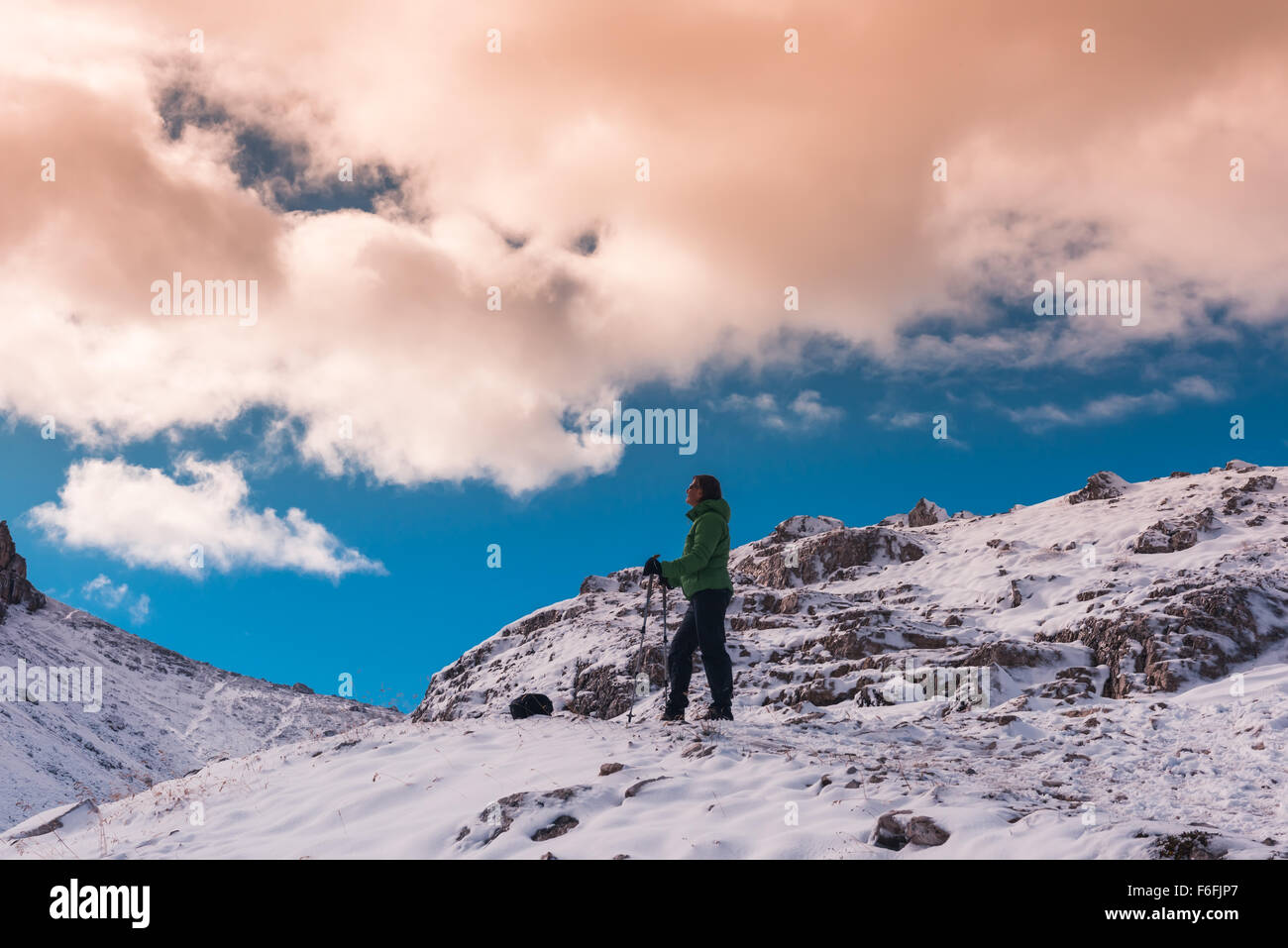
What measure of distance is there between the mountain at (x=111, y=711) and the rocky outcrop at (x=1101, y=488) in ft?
187

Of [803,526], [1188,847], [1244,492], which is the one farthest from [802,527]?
[1188,847]

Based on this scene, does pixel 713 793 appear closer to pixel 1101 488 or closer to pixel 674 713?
pixel 674 713

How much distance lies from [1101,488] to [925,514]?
40.2 feet

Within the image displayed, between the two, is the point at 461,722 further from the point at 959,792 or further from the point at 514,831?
the point at 959,792

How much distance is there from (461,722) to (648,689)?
988 centimetres

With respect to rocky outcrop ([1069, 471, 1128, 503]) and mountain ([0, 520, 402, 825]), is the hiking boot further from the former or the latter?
mountain ([0, 520, 402, 825])

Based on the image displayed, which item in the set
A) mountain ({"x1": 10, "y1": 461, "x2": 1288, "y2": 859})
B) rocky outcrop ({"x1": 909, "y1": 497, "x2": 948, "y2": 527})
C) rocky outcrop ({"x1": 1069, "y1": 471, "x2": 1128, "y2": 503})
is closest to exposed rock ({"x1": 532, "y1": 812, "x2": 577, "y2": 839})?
mountain ({"x1": 10, "y1": 461, "x2": 1288, "y2": 859})

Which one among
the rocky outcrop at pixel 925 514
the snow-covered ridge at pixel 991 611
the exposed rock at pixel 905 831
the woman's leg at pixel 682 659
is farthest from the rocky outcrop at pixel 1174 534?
the exposed rock at pixel 905 831

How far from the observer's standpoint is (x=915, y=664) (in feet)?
59.8

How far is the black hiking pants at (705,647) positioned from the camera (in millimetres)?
10195

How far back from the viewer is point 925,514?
152 feet

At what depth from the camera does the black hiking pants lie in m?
10.2

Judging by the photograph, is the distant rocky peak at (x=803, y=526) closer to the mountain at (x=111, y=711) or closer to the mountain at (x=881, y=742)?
the mountain at (x=881, y=742)
